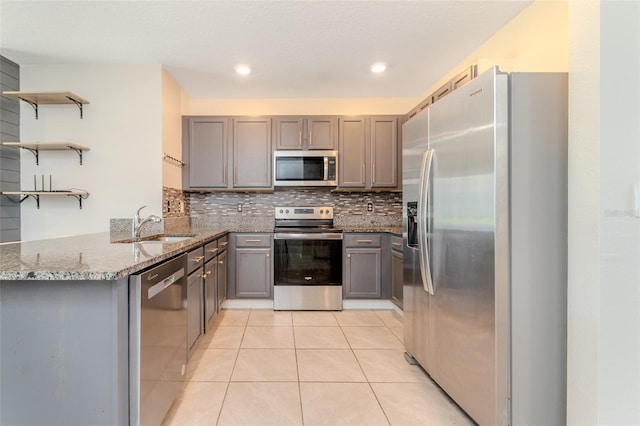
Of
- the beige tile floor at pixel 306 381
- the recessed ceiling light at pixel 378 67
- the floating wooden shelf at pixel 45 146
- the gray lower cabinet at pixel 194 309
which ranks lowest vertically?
the beige tile floor at pixel 306 381

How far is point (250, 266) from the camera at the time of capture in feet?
11.3

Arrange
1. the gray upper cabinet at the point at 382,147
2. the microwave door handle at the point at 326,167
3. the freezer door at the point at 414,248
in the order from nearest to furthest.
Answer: the freezer door at the point at 414,248
the microwave door handle at the point at 326,167
the gray upper cabinet at the point at 382,147

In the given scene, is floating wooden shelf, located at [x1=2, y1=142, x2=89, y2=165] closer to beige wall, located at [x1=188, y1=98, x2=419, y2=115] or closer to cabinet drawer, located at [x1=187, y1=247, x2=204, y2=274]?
beige wall, located at [x1=188, y1=98, x2=419, y2=115]

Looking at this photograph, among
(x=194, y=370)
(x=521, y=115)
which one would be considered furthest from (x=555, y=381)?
(x=194, y=370)

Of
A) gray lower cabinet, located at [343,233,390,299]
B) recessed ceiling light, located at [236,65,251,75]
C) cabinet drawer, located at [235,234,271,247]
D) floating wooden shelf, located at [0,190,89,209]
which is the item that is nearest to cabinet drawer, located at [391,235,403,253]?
gray lower cabinet, located at [343,233,390,299]

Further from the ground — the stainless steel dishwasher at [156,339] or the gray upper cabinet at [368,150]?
the gray upper cabinet at [368,150]

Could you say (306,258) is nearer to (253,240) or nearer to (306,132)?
(253,240)

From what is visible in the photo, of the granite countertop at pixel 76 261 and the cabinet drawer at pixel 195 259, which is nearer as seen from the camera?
the granite countertop at pixel 76 261

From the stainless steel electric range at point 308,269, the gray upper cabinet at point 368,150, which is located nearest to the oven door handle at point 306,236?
the stainless steel electric range at point 308,269

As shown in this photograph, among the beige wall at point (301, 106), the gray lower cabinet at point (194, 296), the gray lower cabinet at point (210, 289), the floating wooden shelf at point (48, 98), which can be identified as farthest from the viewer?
the beige wall at point (301, 106)

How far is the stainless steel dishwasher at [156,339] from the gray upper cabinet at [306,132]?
2271 millimetres

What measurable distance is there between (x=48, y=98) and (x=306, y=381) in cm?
343

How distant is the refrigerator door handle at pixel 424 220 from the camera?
1817mm

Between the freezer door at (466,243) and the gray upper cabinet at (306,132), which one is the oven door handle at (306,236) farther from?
the freezer door at (466,243)
